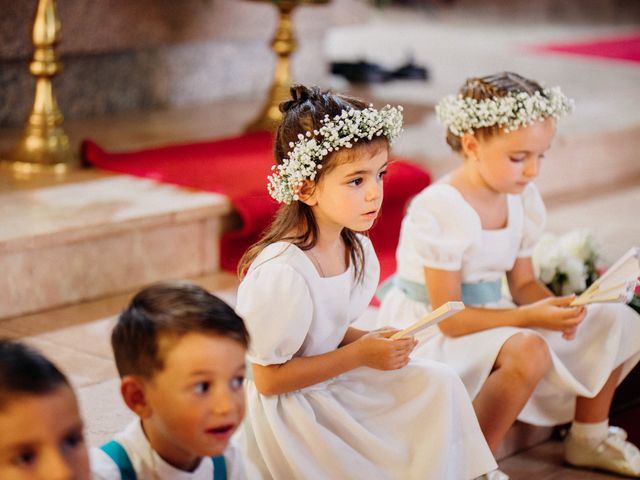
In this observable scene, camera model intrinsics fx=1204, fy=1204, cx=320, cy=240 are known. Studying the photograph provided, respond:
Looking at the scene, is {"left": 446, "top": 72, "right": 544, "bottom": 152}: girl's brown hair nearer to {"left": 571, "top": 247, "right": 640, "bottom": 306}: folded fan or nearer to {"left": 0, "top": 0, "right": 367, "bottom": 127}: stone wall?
{"left": 571, "top": 247, "right": 640, "bottom": 306}: folded fan

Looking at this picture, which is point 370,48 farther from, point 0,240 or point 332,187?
point 332,187

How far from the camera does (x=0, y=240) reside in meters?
3.75

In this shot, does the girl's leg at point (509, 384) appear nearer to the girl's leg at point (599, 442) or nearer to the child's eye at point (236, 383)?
the girl's leg at point (599, 442)

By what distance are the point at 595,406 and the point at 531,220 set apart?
55cm

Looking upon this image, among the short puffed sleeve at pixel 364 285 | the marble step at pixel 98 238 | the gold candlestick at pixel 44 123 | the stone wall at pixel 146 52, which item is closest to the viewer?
the short puffed sleeve at pixel 364 285

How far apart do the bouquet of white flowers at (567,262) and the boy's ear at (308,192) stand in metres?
1.12

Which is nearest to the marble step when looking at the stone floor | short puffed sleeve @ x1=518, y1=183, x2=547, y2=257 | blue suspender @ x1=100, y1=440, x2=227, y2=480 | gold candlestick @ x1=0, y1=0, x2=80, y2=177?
the stone floor

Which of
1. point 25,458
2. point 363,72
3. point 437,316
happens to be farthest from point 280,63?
point 25,458

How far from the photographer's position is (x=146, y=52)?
238 inches

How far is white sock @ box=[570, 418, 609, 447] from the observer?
3.23 meters

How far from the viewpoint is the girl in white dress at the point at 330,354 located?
8.63 ft

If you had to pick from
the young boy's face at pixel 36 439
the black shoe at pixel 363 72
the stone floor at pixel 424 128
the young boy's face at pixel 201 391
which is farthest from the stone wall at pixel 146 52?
the young boy's face at pixel 36 439

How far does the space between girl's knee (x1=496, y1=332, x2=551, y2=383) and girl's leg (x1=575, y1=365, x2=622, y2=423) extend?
0.25m

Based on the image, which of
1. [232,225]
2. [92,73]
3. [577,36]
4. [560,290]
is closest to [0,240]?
[232,225]
